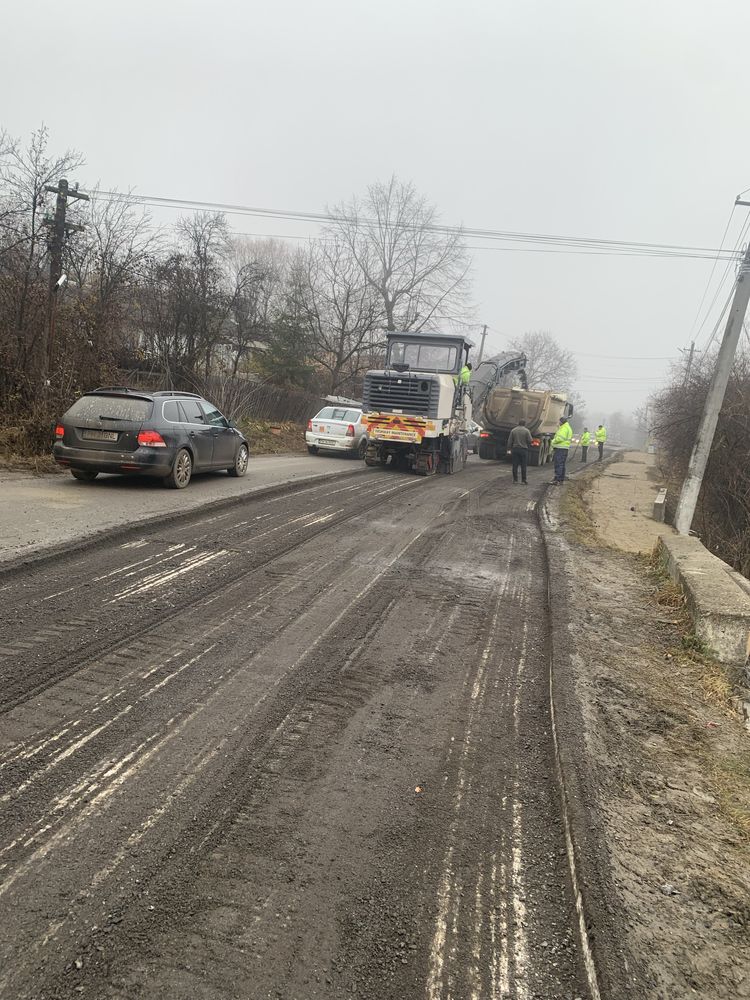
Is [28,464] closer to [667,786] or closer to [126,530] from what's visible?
[126,530]

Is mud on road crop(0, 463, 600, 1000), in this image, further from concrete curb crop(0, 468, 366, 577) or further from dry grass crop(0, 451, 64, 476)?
dry grass crop(0, 451, 64, 476)

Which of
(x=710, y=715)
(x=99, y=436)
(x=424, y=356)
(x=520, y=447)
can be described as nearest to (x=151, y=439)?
(x=99, y=436)

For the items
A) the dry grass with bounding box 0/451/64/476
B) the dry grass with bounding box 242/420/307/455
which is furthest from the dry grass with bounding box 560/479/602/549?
the dry grass with bounding box 242/420/307/455

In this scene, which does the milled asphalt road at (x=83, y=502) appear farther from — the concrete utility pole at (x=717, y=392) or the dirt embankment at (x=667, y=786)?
the concrete utility pole at (x=717, y=392)

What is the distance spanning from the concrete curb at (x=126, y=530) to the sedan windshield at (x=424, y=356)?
6857 mm

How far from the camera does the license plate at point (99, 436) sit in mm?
9891

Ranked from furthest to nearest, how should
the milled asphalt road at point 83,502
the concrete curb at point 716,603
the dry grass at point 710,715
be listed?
the milled asphalt road at point 83,502 → the concrete curb at point 716,603 → the dry grass at point 710,715

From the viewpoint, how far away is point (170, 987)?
195cm

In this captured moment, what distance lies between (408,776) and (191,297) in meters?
23.5

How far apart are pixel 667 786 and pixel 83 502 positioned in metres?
8.11

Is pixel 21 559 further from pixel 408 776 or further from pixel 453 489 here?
pixel 453 489

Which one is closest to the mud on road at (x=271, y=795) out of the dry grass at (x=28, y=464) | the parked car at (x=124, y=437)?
the parked car at (x=124, y=437)

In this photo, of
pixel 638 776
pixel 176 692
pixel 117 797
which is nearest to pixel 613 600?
pixel 638 776

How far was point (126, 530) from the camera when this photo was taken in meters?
7.33
